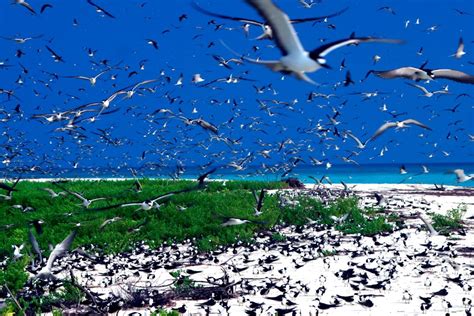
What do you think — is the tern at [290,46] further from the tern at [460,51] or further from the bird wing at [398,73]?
the tern at [460,51]

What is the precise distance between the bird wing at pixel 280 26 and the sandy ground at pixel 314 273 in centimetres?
318

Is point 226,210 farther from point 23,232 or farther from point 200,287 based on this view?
point 200,287

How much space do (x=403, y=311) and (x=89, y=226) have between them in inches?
384

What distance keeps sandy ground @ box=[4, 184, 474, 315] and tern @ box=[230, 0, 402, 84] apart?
2924 millimetres

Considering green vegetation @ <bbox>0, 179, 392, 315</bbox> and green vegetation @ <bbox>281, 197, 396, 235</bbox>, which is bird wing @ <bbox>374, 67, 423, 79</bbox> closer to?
green vegetation @ <bbox>0, 179, 392, 315</bbox>

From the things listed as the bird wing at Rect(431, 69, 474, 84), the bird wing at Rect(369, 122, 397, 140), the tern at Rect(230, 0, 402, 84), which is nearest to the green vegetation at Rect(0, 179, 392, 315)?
the bird wing at Rect(369, 122, 397, 140)

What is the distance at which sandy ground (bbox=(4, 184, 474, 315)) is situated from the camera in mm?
7973

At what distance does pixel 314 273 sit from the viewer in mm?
10367

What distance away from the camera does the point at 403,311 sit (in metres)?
7.71

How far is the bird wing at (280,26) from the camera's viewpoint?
16.0ft

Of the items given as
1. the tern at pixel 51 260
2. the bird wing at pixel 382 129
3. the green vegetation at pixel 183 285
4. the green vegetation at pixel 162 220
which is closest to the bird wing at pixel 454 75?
the bird wing at pixel 382 129

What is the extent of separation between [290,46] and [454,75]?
3.25m

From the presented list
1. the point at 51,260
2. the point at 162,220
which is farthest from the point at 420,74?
the point at 162,220

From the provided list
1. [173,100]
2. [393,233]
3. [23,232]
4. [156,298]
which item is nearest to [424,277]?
[156,298]
